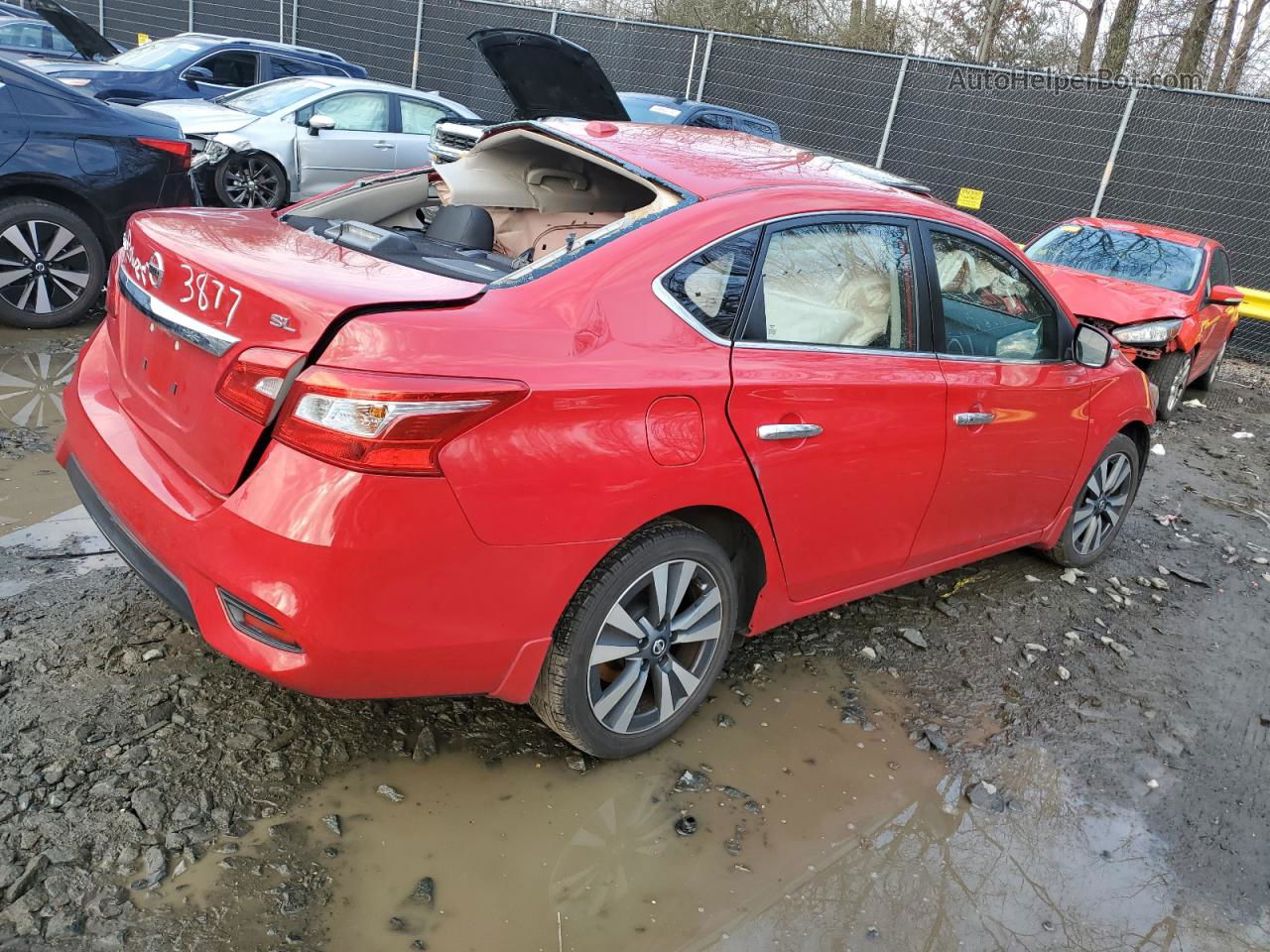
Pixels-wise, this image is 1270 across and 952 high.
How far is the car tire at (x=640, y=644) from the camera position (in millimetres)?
2598

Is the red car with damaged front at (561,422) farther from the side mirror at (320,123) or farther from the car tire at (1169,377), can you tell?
the side mirror at (320,123)

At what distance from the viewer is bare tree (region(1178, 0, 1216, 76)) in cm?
1914

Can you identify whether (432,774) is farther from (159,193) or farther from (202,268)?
(159,193)

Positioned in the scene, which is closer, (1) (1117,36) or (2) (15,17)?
(2) (15,17)

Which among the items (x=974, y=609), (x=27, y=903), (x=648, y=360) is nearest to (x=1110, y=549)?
(x=974, y=609)

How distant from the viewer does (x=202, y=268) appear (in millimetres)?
2510

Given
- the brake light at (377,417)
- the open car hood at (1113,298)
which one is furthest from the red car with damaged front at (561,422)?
the open car hood at (1113,298)

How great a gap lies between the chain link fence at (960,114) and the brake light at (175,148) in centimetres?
1093

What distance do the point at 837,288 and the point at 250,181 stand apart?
7.84 metres

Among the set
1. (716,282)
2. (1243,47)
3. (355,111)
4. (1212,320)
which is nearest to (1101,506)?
(716,282)

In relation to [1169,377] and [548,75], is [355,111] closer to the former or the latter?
[548,75]

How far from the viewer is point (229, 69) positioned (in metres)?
12.1

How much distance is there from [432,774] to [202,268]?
143cm

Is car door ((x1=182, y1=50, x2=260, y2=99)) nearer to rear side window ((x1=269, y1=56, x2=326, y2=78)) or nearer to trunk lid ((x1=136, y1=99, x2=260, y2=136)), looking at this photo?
rear side window ((x1=269, y1=56, x2=326, y2=78))
